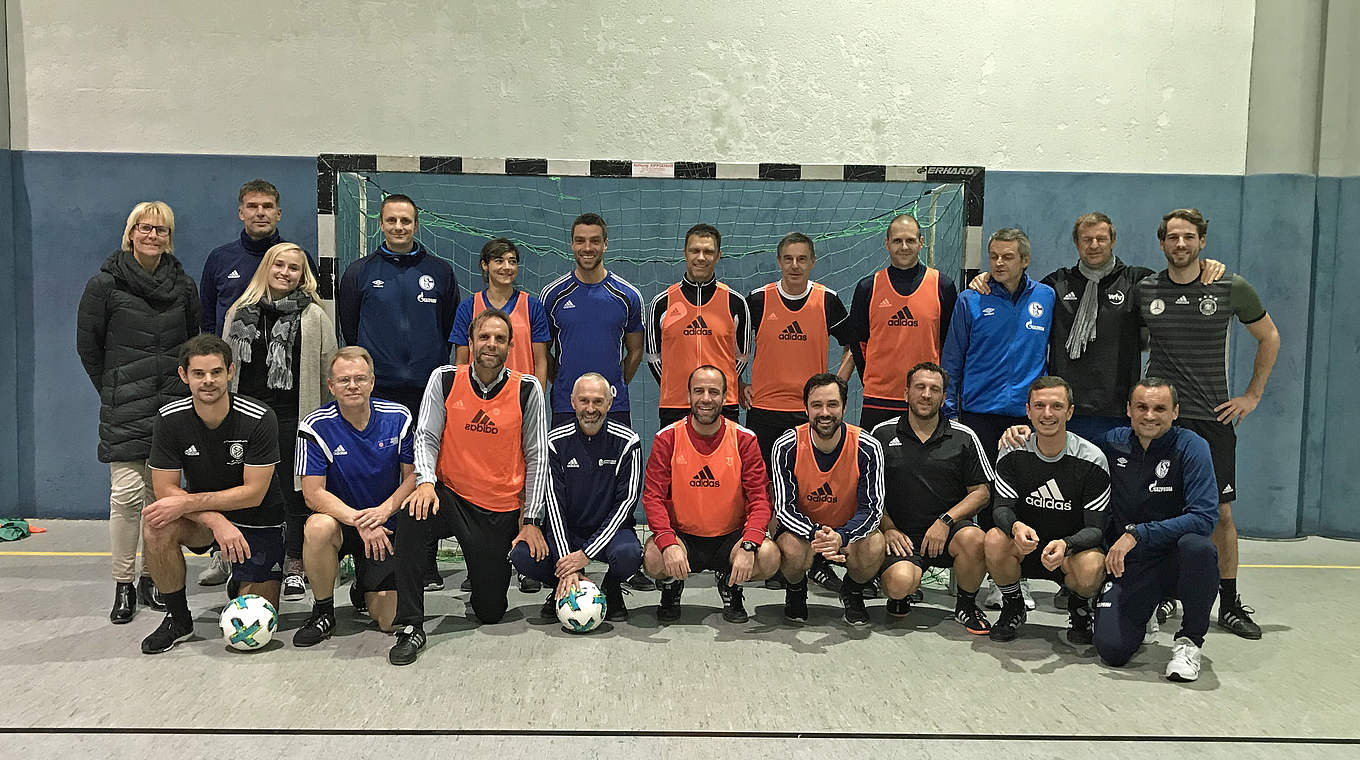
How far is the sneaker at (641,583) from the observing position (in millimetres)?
4738

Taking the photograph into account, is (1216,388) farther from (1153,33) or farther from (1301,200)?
(1153,33)

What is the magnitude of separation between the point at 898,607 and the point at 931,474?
619 mm

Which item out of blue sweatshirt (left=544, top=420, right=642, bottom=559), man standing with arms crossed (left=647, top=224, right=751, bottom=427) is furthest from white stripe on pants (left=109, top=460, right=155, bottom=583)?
man standing with arms crossed (left=647, top=224, right=751, bottom=427)

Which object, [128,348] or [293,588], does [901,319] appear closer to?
[293,588]

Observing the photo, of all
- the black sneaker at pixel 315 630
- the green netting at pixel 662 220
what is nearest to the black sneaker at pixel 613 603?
the black sneaker at pixel 315 630

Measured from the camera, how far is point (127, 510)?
13.9 feet

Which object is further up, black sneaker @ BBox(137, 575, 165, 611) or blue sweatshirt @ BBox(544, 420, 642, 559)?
blue sweatshirt @ BBox(544, 420, 642, 559)

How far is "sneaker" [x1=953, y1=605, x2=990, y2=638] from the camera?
4102 mm

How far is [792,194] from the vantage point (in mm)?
6098

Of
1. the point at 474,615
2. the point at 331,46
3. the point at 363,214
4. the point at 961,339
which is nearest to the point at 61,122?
the point at 331,46

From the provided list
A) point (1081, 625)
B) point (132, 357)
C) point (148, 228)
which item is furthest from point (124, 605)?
point (1081, 625)

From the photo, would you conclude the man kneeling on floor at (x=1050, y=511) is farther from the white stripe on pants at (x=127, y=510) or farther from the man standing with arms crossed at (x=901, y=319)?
the white stripe on pants at (x=127, y=510)

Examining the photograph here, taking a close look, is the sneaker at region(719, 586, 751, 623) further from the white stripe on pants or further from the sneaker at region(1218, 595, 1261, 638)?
the white stripe on pants

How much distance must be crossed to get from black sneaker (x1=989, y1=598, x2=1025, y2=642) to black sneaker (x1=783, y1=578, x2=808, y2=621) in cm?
80
